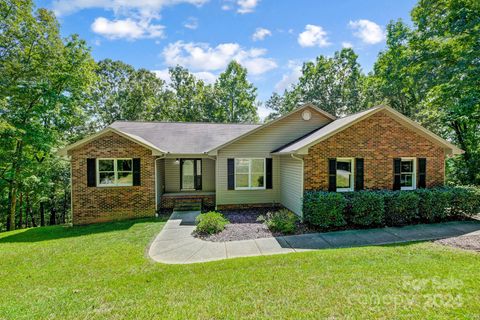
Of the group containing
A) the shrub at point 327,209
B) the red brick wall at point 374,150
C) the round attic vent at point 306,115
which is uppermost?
the round attic vent at point 306,115

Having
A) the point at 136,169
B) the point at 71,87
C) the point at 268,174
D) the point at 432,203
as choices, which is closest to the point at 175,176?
the point at 136,169

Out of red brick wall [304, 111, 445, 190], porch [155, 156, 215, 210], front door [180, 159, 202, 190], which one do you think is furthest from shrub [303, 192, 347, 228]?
front door [180, 159, 202, 190]

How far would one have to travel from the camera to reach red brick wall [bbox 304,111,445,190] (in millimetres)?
9633

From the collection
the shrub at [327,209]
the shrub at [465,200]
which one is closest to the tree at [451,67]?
the shrub at [465,200]

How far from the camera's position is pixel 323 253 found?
20.8 feet

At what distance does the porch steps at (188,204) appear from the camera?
40.7 ft

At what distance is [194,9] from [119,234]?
35.5 feet

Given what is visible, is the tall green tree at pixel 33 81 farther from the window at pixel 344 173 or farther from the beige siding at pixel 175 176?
the window at pixel 344 173

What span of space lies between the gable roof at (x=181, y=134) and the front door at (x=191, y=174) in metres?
1.12

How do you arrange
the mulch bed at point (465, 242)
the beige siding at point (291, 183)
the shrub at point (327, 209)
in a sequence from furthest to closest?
the beige siding at point (291, 183)
the shrub at point (327, 209)
the mulch bed at point (465, 242)

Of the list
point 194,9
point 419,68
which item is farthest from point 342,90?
point 194,9

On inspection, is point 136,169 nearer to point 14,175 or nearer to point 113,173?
point 113,173

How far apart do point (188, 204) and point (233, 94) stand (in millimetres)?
21311

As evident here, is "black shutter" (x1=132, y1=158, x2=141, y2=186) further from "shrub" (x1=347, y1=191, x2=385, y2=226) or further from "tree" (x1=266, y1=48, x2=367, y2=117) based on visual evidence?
"tree" (x1=266, y1=48, x2=367, y2=117)
